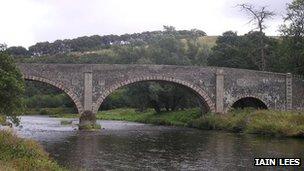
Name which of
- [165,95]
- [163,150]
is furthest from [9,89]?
[165,95]

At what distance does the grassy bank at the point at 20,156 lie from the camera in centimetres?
1688

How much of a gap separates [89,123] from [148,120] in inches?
650

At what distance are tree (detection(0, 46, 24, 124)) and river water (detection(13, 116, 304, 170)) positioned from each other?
3.24 metres

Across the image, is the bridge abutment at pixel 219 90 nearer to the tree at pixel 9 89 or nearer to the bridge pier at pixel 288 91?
the bridge pier at pixel 288 91

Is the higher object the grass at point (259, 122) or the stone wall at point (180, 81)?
the stone wall at point (180, 81)

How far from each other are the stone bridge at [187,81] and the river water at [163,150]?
777 cm

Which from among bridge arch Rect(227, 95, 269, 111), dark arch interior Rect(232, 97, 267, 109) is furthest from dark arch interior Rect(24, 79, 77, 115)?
bridge arch Rect(227, 95, 269, 111)

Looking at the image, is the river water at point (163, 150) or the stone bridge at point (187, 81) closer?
the river water at point (163, 150)

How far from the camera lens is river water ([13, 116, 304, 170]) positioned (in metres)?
23.2

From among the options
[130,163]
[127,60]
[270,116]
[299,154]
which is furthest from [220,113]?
[127,60]

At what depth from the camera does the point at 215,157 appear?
25.9m

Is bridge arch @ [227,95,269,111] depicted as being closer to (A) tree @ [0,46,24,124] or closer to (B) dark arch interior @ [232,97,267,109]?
(B) dark arch interior @ [232,97,267,109]

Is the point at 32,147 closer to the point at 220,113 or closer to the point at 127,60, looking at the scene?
the point at 220,113

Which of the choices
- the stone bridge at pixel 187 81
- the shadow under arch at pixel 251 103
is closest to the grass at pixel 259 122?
the stone bridge at pixel 187 81
